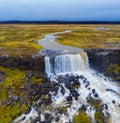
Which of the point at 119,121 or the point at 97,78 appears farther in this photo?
the point at 97,78

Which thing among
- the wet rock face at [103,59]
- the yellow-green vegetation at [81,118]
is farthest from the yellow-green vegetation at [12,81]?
the wet rock face at [103,59]

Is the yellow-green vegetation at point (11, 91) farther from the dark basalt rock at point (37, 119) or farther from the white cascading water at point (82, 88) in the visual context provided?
the dark basalt rock at point (37, 119)

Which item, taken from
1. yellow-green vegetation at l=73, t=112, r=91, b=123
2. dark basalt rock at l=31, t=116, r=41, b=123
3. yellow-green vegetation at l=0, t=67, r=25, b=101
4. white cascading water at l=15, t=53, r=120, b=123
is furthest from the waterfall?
yellow-green vegetation at l=73, t=112, r=91, b=123

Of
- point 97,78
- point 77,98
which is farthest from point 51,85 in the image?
point 97,78

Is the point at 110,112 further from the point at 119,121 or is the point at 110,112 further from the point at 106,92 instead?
the point at 106,92

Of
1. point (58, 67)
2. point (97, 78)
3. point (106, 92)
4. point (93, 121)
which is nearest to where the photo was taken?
point (93, 121)

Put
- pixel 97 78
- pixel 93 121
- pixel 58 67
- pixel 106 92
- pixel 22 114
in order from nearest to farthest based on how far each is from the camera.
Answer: pixel 93 121 → pixel 22 114 → pixel 106 92 → pixel 97 78 → pixel 58 67

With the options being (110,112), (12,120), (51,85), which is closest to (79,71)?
(51,85)
